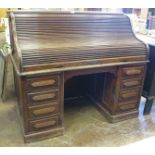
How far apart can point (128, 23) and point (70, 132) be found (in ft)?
3.91

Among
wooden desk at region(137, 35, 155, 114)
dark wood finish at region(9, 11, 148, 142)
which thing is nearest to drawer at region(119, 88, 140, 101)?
dark wood finish at region(9, 11, 148, 142)

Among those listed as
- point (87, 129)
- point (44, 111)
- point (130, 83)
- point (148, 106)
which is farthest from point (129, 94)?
point (44, 111)

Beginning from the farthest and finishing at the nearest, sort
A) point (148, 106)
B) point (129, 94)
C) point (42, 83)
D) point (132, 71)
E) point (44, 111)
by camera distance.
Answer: point (148, 106)
point (129, 94)
point (132, 71)
point (44, 111)
point (42, 83)

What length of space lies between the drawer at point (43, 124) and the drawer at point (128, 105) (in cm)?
67

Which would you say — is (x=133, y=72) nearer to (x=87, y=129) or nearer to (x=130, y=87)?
(x=130, y=87)

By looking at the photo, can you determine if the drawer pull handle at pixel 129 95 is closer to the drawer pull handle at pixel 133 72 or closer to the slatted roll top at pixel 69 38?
the drawer pull handle at pixel 133 72

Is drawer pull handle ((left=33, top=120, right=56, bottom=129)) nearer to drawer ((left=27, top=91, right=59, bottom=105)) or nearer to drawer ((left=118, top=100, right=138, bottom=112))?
drawer ((left=27, top=91, right=59, bottom=105))

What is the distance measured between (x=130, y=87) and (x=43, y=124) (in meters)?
0.90

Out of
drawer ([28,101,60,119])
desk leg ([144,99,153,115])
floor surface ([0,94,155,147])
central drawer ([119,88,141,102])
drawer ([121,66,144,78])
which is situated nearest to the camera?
drawer ([28,101,60,119])

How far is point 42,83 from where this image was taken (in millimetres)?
1565

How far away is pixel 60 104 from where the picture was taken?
1.72m

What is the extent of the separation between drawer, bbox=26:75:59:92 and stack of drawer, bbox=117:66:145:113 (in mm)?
646

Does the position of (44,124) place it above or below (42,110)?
below

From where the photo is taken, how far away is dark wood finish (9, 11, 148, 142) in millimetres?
1530
